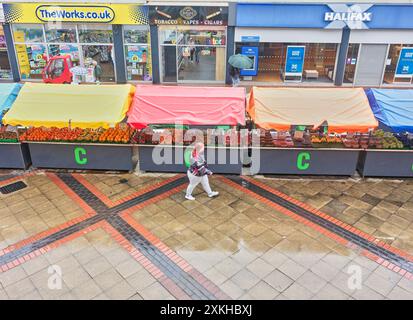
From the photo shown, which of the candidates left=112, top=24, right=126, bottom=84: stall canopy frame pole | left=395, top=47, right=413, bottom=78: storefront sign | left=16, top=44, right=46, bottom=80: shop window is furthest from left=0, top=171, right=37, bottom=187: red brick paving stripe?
left=395, top=47, right=413, bottom=78: storefront sign

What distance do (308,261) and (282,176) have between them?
4.00 metres

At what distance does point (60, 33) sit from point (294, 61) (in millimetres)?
12812

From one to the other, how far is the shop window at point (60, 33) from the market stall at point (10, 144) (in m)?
9.72

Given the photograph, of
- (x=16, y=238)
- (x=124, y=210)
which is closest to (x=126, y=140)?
(x=124, y=210)

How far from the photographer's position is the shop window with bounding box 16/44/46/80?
70.4 ft

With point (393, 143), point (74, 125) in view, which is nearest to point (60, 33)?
point (74, 125)

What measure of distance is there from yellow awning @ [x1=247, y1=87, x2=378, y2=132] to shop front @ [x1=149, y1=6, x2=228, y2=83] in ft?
31.4

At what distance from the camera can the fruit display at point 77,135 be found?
39.4ft

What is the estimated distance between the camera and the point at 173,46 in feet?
68.6

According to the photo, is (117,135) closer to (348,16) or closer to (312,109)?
(312,109)

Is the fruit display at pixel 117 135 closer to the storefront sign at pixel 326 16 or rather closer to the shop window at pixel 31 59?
the storefront sign at pixel 326 16

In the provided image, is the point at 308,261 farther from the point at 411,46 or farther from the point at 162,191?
the point at 411,46

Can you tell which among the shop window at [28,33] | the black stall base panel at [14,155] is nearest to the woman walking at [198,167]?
the black stall base panel at [14,155]

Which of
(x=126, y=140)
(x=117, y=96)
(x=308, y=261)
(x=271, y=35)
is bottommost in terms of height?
(x=308, y=261)
